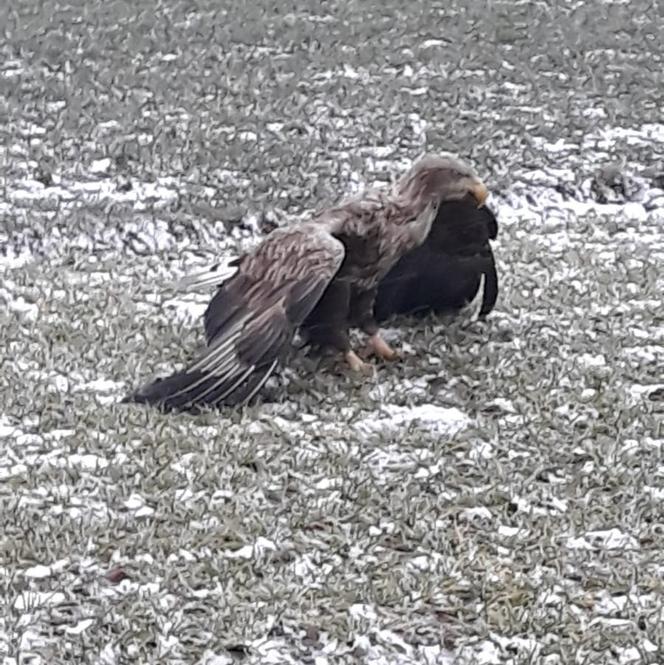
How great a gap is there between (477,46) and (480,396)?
5.75 meters

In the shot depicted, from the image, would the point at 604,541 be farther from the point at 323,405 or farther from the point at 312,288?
the point at 312,288

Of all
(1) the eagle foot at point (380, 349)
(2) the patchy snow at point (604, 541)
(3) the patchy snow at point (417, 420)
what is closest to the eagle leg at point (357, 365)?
(1) the eagle foot at point (380, 349)

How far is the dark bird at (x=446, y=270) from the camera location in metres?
5.09

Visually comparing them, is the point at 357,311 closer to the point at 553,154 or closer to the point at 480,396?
the point at 480,396

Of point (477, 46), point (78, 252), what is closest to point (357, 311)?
point (78, 252)

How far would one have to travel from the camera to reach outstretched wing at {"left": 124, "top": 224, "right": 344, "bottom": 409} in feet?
14.2

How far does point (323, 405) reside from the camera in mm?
4508

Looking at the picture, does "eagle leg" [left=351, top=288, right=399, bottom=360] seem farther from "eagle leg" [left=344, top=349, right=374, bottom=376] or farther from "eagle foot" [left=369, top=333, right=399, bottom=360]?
"eagle leg" [left=344, top=349, right=374, bottom=376]

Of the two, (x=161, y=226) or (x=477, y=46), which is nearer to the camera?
(x=161, y=226)

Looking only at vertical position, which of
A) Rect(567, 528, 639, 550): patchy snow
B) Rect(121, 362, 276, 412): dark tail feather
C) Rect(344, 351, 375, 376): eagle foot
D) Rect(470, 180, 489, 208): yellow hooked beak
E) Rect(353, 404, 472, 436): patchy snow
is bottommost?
Rect(353, 404, 472, 436): patchy snow

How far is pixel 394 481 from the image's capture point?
398cm

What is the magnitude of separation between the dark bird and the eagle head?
24 cm

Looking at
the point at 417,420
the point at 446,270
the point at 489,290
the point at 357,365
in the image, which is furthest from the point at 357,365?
the point at 489,290

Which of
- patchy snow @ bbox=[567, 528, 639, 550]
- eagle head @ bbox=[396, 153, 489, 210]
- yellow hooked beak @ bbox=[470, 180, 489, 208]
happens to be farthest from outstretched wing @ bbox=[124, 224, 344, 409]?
patchy snow @ bbox=[567, 528, 639, 550]
